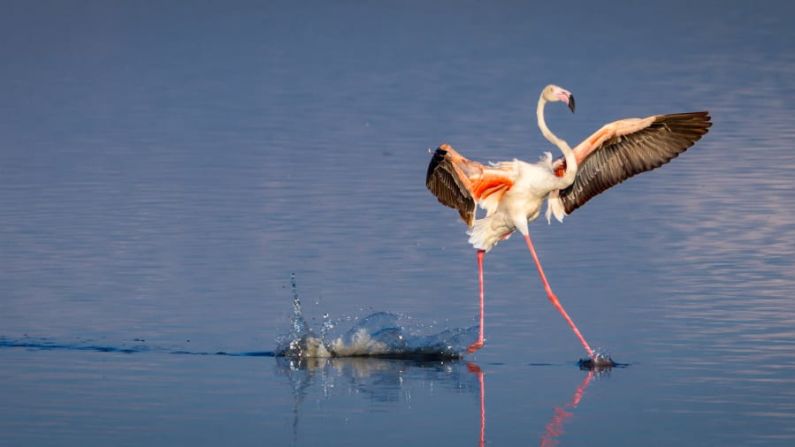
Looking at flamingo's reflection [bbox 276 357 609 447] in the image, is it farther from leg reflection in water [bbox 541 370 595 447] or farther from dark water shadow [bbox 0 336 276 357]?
dark water shadow [bbox 0 336 276 357]

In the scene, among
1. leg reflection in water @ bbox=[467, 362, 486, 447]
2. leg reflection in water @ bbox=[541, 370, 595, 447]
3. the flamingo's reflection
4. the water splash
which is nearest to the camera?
leg reflection in water @ bbox=[541, 370, 595, 447]

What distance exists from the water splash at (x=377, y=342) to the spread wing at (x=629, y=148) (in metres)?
2.26

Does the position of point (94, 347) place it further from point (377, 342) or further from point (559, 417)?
point (559, 417)

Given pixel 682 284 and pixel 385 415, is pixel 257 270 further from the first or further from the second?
pixel 385 415

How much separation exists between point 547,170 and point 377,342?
2.39m

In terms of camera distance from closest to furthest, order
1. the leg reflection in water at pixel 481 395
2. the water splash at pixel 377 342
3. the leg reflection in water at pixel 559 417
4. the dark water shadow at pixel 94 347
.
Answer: the leg reflection in water at pixel 559 417, the leg reflection in water at pixel 481 395, the dark water shadow at pixel 94 347, the water splash at pixel 377 342

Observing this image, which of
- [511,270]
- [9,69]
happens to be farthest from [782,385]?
[9,69]

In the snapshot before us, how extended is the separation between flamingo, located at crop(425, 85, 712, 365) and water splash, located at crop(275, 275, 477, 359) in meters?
1.22

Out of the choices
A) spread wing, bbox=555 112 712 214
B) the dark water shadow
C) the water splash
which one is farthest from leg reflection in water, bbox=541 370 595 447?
spread wing, bbox=555 112 712 214

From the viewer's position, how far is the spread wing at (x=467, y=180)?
1473 centimetres

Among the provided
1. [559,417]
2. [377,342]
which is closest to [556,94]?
[377,342]

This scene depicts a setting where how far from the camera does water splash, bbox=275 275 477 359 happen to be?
13336mm

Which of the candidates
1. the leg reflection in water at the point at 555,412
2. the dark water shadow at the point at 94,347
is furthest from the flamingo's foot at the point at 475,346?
the dark water shadow at the point at 94,347

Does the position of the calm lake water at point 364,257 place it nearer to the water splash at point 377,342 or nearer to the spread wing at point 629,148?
the water splash at point 377,342
